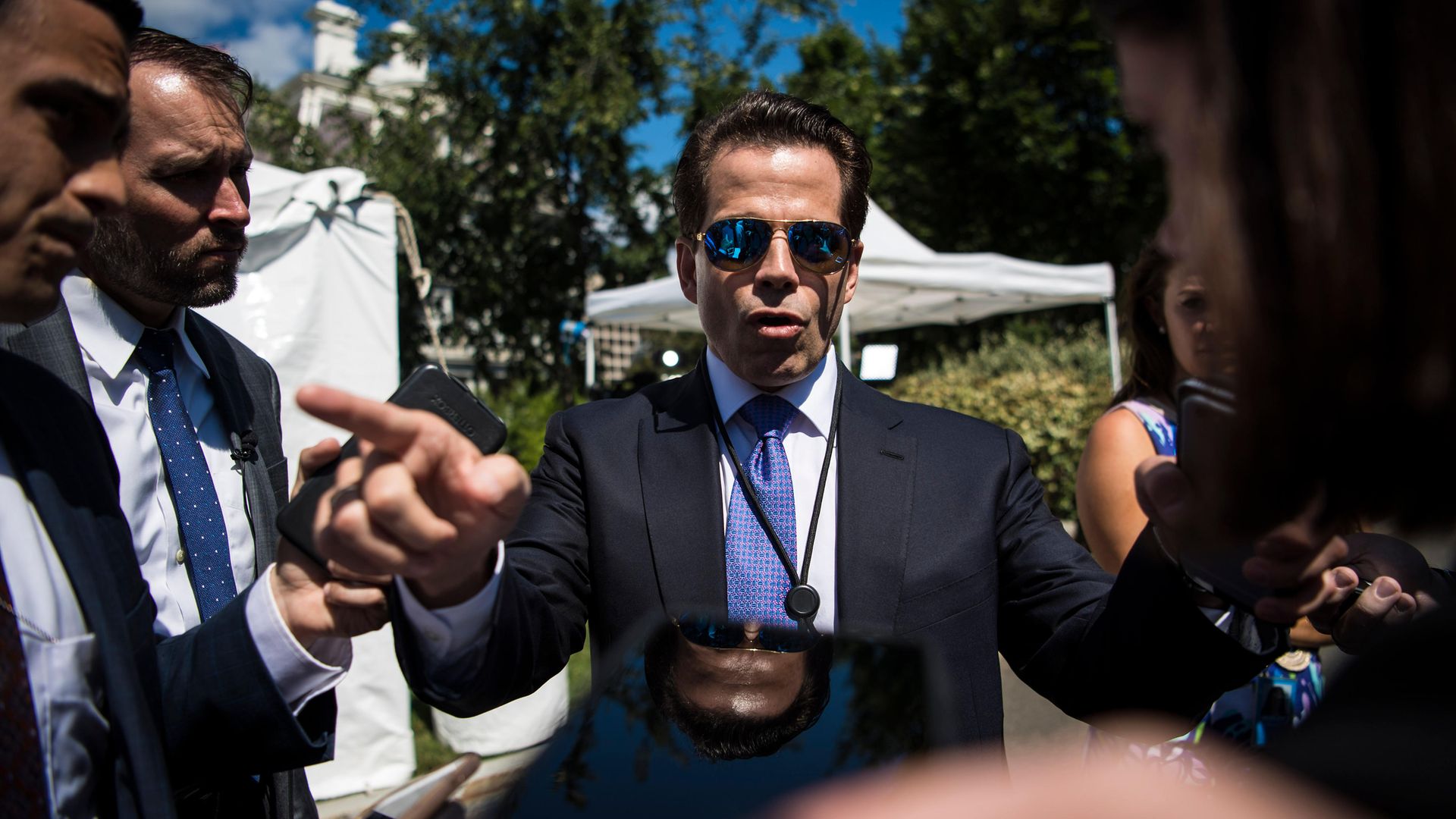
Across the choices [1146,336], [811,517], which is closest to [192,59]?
[811,517]

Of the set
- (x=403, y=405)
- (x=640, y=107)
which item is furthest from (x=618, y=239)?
(x=403, y=405)

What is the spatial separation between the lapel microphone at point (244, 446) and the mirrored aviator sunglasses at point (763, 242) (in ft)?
4.17

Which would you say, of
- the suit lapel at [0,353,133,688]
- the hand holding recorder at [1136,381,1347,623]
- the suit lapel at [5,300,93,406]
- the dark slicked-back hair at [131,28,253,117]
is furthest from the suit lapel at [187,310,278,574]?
the hand holding recorder at [1136,381,1347,623]

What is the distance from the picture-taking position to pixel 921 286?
9.35 meters

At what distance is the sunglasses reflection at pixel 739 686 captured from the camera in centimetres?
68

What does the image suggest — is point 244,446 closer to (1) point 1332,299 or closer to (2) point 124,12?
(2) point 124,12

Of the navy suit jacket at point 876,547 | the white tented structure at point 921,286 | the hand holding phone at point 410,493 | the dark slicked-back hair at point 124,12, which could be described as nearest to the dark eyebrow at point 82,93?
the dark slicked-back hair at point 124,12

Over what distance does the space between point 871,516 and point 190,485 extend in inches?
62.1

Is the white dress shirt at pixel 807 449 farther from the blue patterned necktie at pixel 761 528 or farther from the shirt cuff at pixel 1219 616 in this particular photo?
the shirt cuff at pixel 1219 616

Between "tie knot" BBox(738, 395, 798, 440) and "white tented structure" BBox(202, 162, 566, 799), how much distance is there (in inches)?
97.0

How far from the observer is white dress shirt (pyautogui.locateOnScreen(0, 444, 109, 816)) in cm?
107

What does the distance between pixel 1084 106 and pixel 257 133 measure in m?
15.8

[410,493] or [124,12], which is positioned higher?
[124,12]

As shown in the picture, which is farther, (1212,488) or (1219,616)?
(1219,616)
